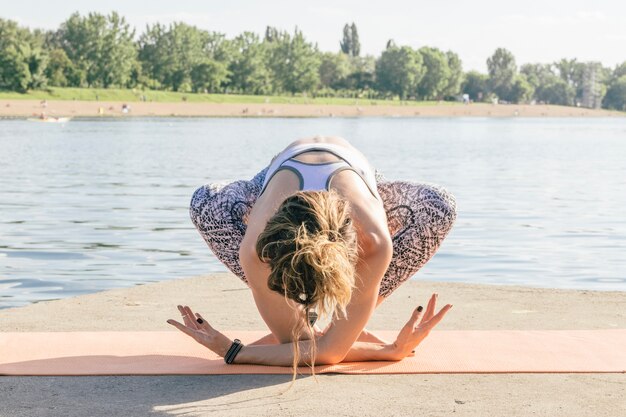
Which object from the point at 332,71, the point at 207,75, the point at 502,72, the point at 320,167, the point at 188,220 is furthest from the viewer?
the point at 502,72

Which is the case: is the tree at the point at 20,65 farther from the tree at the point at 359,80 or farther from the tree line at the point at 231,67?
the tree at the point at 359,80

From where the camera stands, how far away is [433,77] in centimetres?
15538

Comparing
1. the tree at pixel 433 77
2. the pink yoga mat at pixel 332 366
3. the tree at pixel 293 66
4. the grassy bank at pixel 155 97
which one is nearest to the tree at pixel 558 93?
the tree at pixel 433 77

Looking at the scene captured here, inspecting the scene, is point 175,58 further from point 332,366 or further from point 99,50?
point 332,366

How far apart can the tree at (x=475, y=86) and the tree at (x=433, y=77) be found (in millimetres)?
14699

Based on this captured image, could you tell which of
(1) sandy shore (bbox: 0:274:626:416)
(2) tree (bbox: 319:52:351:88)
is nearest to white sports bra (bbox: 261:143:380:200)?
(1) sandy shore (bbox: 0:274:626:416)

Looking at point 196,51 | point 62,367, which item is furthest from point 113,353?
point 196,51

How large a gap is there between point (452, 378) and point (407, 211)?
899 mm

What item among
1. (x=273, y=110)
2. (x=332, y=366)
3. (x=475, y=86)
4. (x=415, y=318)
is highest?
(x=415, y=318)

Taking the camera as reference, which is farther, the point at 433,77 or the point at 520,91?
the point at 520,91

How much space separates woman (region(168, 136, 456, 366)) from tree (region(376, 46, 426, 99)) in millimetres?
139687

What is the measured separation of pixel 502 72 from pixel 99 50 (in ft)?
328

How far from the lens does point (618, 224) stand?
15844mm

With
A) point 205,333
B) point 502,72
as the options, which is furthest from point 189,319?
point 502,72
